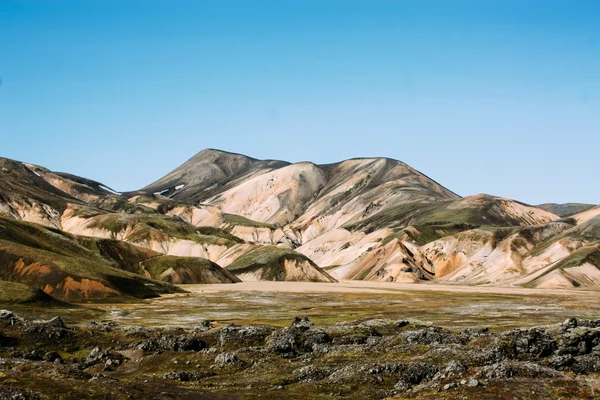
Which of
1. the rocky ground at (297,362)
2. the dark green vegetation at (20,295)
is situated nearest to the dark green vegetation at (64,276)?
the dark green vegetation at (20,295)

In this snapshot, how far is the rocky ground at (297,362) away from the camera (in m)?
42.1

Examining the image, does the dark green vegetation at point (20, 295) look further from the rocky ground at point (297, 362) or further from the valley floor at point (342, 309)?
the rocky ground at point (297, 362)

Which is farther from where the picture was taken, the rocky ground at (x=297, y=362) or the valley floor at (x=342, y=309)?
the valley floor at (x=342, y=309)

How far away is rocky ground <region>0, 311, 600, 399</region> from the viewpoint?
42062 millimetres

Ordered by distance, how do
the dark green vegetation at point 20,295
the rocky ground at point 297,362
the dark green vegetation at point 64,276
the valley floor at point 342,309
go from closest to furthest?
the rocky ground at point 297,362 < the valley floor at point 342,309 < the dark green vegetation at point 20,295 < the dark green vegetation at point 64,276

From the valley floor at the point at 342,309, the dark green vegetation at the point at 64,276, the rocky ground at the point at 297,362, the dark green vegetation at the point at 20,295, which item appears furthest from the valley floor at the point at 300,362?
the dark green vegetation at the point at 64,276

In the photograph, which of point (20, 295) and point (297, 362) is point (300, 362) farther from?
point (20, 295)

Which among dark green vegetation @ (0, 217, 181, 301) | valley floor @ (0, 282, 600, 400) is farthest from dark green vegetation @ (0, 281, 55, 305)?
dark green vegetation @ (0, 217, 181, 301)

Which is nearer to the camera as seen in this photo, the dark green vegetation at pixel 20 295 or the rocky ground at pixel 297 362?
the rocky ground at pixel 297 362

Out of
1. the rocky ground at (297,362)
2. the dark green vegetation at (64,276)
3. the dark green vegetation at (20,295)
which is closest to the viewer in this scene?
the rocky ground at (297,362)

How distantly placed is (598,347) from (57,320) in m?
53.4

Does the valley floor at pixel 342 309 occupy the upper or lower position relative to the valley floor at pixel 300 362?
lower

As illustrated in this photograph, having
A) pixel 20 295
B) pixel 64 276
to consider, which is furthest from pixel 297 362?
pixel 64 276

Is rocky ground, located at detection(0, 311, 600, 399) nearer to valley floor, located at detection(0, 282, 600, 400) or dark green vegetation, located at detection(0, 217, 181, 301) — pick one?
valley floor, located at detection(0, 282, 600, 400)
